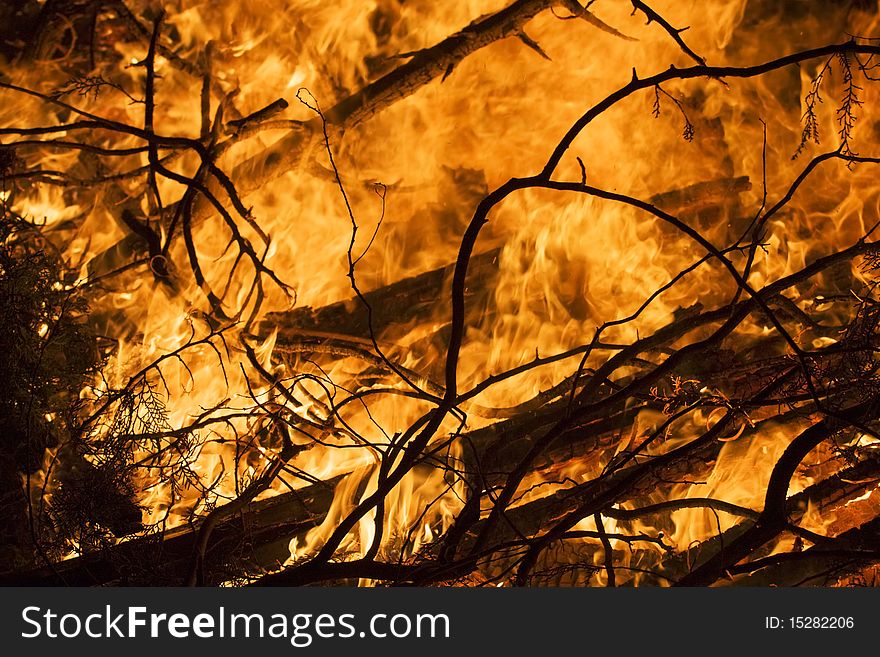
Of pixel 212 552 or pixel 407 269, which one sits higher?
pixel 407 269

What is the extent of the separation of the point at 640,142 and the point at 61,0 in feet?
5.61

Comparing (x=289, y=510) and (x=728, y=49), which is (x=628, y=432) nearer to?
(x=289, y=510)

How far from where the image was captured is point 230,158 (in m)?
2.18

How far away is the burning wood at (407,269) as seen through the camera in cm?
171

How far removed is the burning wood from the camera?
171 cm

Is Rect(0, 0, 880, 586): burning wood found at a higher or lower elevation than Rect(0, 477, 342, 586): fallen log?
higher

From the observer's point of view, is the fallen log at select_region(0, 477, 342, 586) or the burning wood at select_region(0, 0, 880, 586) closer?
the fallen log at select_region(0, 477, 342, 586)

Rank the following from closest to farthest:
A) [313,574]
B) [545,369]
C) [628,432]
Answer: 1. [313,574]
2. [628,432]
3. [545,369]

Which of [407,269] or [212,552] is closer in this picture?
[212,552]

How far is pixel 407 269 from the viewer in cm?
218

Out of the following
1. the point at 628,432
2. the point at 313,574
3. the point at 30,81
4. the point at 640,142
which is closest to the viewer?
the point at 313,574

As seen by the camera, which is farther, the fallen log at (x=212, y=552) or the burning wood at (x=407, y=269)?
the burning wood at (x=407, y=269)

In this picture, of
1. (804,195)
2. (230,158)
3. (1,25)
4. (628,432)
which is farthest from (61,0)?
(804,195)

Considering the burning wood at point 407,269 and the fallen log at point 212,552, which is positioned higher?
the burning wood at point 407,269
